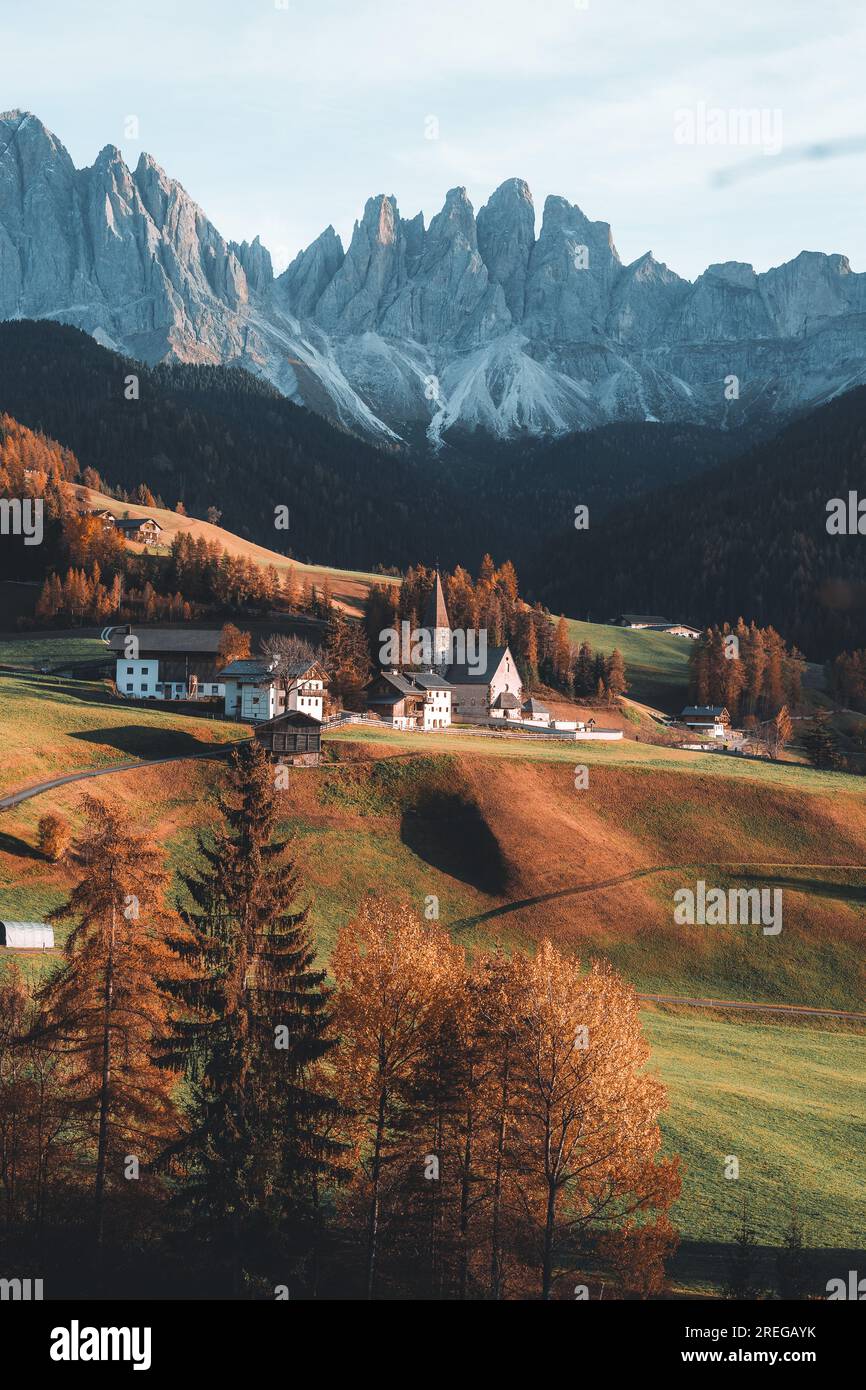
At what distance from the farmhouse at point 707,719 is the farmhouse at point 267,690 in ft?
203

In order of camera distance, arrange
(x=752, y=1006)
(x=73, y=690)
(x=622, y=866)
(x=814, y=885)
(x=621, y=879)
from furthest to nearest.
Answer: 1. (x=73, y=690)
2. (x=622, y=866)
3. (x=814, y=885)
4. (x=621, y=879)
5. (x=752, y=1006)

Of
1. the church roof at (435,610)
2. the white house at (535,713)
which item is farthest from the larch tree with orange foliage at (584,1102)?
the church roof at (435,610)

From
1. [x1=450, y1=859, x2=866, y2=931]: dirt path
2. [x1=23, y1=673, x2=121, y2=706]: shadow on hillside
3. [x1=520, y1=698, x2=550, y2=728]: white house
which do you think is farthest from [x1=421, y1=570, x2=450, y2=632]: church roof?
[x1=450, y1=859, x2=866, y2=931]: dirt path

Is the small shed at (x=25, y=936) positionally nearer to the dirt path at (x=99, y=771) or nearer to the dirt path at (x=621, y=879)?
the dirt path at (x=99, y=771)

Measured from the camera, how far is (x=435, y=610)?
522 feet

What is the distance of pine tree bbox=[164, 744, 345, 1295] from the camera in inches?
1380

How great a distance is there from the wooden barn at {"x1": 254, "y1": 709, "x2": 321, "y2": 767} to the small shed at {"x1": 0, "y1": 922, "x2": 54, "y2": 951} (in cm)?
3694

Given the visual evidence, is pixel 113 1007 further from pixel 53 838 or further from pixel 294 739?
pixel 294 739

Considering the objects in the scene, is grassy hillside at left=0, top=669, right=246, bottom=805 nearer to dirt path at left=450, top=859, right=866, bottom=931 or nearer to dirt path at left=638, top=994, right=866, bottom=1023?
dirt path at left=450, top=859, right=866, bottom=931

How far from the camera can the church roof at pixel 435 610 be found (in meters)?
158

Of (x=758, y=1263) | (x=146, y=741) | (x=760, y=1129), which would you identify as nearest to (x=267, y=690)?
(x=146, y=741)

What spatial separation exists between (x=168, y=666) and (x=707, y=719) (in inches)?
2899
